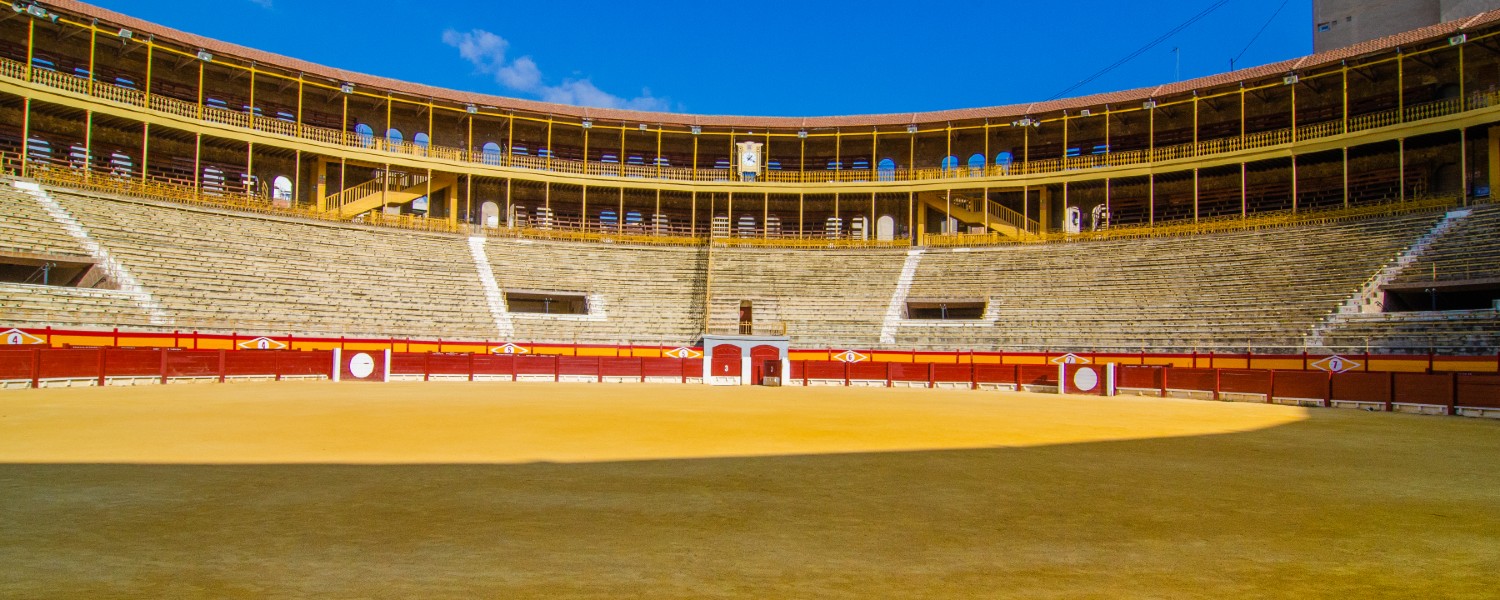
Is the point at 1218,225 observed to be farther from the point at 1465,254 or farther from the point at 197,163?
the point at 197,163

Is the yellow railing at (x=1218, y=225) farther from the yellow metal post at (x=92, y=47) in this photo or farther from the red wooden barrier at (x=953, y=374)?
the yellow metal post at (x=92, y=47)

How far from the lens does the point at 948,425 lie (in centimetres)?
1477

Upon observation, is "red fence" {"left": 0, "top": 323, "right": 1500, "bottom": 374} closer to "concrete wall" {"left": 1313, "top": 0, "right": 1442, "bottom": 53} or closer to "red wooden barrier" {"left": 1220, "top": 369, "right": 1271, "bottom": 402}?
"red wooden barrier" {"left": 1220, "top": 369, "right": 1271, "bottom": 402}

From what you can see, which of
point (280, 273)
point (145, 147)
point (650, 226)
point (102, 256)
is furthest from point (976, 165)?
point (102, 256)

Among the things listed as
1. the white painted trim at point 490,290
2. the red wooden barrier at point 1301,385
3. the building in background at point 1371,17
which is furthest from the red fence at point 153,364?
→ the building in background at point 1371,17

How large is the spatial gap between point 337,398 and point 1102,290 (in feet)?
83.3

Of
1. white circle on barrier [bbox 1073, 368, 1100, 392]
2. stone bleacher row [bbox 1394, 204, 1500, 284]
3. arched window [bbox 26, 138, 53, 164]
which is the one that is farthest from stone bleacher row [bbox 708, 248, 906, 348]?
arched window [bbox 26, 138, 53, 164]

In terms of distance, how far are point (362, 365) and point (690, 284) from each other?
13609 millimetres

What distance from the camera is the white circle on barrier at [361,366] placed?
89.7 ft

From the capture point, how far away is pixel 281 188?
38562 millimetres

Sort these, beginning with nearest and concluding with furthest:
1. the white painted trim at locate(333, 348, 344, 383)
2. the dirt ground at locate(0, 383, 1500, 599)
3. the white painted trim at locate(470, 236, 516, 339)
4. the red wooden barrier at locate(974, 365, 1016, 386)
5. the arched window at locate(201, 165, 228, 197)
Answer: the dirt ground at locate(0, 383, 1500, 599)
the white painted trim at locate(333, 348, 344, 383)
the red wooden barrier at locate(974, 365, 1016, 386)
the white painted trim at locate(470, 236, 516, 339)
the arched window at locate(201, 165, 228, 197)

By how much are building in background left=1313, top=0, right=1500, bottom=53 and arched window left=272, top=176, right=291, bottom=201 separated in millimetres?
50595

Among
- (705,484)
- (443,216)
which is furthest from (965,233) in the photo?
(705,484)

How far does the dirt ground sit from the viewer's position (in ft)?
16.1
